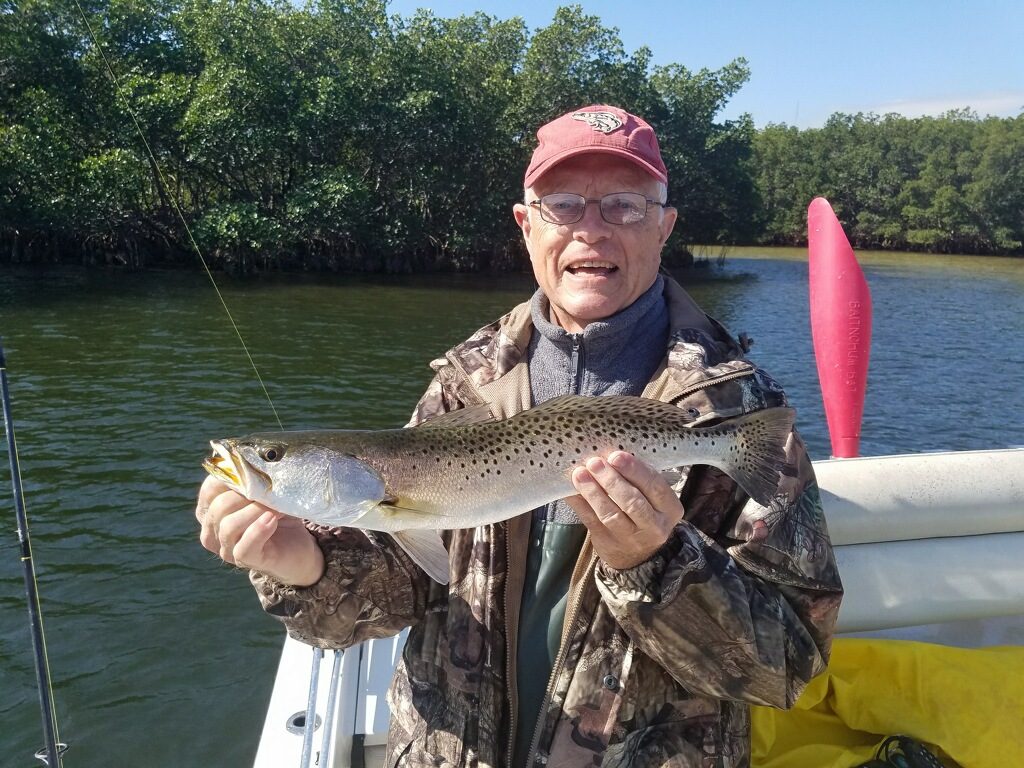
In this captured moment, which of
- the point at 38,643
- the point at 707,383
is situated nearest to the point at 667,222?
the point at 707,383

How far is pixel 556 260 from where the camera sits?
2629 millimetres

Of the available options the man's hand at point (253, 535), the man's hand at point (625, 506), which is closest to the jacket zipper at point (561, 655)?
the man's hand at point (625, 506)

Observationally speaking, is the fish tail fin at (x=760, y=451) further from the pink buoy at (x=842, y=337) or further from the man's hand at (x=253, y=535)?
the pink buoy at (x=842, y=337)

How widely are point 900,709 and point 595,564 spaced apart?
74.3 inches

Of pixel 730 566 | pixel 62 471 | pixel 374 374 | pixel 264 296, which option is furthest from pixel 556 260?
pixel 264 296

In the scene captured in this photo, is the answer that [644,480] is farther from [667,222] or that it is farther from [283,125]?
[283,125]

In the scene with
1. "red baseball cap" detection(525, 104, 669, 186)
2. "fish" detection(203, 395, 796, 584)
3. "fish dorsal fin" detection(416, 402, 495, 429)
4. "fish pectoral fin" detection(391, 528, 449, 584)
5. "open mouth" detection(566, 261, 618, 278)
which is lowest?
"fish pectoral fin" detection(391, 528, 449, 584)

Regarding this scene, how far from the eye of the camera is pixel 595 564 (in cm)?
228

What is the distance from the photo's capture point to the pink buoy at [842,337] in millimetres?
4488

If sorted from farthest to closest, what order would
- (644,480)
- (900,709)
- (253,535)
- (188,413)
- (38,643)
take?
(188,413), (38,643), (900,709), (253,535), (644,480)

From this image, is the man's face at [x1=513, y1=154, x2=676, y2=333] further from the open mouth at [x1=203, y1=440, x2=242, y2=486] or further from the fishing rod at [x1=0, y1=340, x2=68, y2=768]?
the fishing rod at [x1=0, y1=340, x2=68, y2=768]

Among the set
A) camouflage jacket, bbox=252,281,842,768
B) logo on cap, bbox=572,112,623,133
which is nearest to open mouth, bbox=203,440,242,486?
camouflage jacket, bbox=252,281,842,768

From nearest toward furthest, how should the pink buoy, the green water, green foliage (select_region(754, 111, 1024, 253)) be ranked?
the pink buoy < the green water < green foliage (select_region(754, 111, 1024, 253))

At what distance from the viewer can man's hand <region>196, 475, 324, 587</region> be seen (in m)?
2.19
